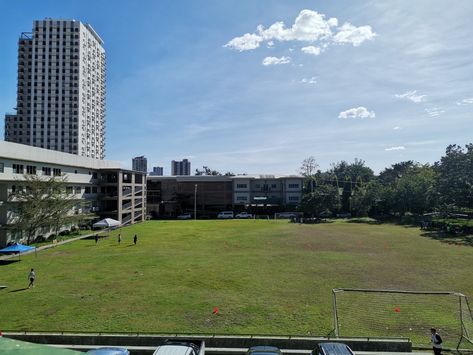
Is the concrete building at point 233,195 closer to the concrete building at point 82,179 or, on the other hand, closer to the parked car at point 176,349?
the concrete building at point 82,179

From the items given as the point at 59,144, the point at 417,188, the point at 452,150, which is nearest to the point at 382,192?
the point at 417,188

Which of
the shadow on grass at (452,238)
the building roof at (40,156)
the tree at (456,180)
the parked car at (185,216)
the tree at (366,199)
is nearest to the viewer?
the building roof at (40,156)

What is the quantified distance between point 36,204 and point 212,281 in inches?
1208

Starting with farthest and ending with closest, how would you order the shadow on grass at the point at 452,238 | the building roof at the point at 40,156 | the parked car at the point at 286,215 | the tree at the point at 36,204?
the parked car at the point at 286,215, the tree at the point at 36,204, the shadow on grass at the point at 452,238, the building roof at the point at 40,156

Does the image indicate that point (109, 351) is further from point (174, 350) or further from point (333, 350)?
point (333, 350)

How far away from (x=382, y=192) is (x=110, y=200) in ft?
200

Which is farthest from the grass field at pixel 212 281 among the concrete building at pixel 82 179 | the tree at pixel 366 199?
the tree at pixel 366 199

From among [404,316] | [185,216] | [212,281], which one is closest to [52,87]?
[185,216]

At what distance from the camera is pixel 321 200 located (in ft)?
258

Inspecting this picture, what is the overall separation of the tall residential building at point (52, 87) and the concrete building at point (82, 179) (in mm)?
53460

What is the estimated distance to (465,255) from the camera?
33031 mm

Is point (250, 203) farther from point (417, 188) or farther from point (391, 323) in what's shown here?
point (391, 323)

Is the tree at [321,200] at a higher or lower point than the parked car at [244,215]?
higher

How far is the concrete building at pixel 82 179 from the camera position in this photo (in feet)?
134
